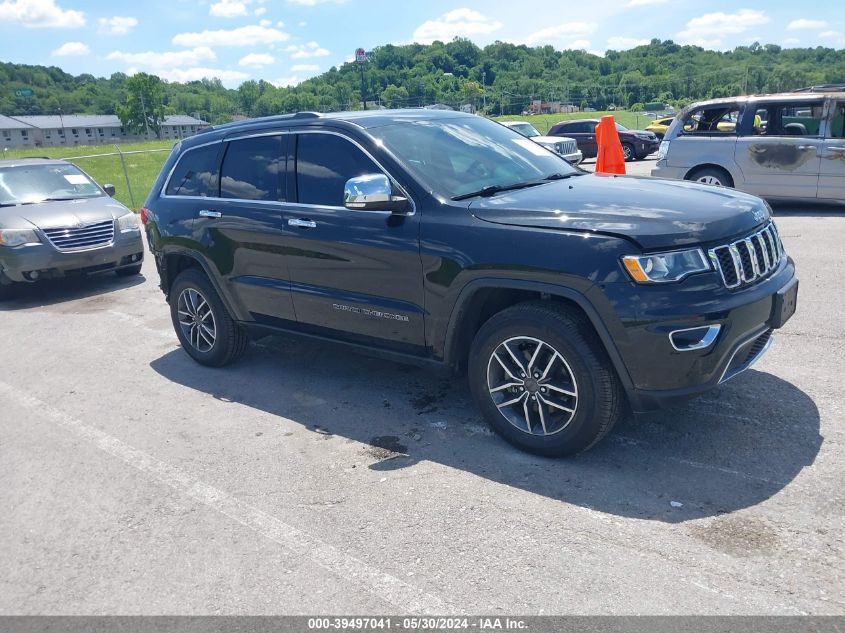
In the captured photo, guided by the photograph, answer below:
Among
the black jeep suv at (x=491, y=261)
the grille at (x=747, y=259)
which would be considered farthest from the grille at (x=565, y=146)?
the grille at (x=747, y=259)

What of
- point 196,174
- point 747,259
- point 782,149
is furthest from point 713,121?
point 196,174

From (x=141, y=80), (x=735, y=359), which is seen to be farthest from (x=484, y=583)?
(x=141, y=80)

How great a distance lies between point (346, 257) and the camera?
452 cm

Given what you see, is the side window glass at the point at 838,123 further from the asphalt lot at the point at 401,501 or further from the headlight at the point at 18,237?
the headlight at the point at 18,237

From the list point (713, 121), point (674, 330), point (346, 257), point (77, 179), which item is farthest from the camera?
point (713, 121)

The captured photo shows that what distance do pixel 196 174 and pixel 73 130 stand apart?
12336cm

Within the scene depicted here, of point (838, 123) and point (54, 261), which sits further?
point (838, 123)

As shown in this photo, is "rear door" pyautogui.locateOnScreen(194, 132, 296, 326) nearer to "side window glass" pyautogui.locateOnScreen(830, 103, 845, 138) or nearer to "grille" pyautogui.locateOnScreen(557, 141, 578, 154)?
"side window glass" pyautogui.locateOnScreen(830, 103, 845, 138)

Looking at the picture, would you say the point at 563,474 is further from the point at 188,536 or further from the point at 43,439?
the point at 43,439

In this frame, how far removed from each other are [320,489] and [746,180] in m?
9.25

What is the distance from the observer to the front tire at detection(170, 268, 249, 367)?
18.6ft

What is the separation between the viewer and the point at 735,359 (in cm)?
358

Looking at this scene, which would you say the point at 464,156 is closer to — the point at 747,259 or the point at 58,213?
the point at 747,259

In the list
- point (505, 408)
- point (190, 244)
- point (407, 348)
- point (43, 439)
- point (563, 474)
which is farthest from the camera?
point (190, 244)
